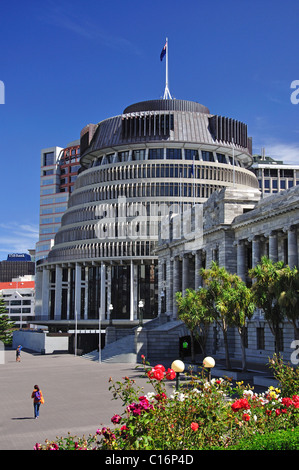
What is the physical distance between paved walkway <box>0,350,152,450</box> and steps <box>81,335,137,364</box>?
383 centimetres

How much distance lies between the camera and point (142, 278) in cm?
10975

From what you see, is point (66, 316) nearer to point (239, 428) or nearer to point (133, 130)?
point (133, 130)

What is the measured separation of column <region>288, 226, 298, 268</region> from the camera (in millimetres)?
48094

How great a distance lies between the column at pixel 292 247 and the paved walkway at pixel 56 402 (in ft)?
53.6

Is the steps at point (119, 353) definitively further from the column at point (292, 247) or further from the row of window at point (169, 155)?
the row of window at point (169, 155)

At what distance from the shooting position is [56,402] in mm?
32156

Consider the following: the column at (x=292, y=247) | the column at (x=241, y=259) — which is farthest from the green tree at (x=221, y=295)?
the column at (x=241, y=259)

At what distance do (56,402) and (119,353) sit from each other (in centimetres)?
3081

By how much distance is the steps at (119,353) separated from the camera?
60312 millimetres

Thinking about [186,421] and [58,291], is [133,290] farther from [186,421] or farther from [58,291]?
[186,421]

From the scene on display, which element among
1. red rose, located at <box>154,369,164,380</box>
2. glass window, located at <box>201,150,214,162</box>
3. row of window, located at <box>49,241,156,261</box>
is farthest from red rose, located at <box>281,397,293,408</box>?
glass window, located at <box>201,150,214,162</box>

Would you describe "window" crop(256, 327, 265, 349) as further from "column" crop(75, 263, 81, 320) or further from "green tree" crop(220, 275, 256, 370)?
"column" crop(75, 263, 81, 320)

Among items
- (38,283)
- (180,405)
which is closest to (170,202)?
(38,283)
